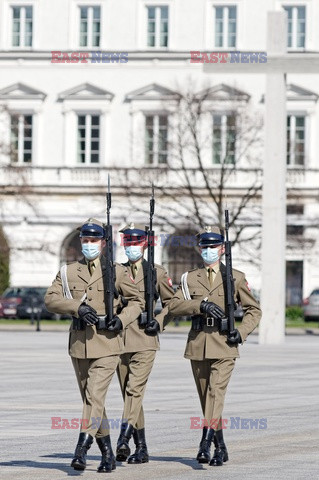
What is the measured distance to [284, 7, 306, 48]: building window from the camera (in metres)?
63.7

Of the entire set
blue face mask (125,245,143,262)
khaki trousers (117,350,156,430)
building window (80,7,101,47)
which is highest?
building window (80,7,101,47)

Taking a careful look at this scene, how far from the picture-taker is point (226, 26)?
64.4 m

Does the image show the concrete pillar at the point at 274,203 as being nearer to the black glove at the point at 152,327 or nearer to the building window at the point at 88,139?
the black glove at the point at 152,327

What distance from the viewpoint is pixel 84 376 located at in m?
12.7

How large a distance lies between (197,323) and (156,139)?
4917cm

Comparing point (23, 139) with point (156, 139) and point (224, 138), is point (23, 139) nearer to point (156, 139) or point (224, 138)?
point (156, 139)

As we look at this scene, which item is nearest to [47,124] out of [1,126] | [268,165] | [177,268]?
[1,126]

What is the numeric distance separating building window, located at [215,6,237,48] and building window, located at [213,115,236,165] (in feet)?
16.5

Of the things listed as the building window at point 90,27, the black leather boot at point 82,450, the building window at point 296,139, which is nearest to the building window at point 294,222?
the building window at point 296,139

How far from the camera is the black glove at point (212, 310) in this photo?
42.6 feet

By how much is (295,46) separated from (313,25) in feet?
3.67

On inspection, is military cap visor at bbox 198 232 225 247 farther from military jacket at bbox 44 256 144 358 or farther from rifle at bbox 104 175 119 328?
rifle at bbox 104 175 119 328

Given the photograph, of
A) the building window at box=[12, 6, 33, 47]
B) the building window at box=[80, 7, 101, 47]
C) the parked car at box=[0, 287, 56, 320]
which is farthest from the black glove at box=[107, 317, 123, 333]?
the building window at box=[12, 6, 33, 47]

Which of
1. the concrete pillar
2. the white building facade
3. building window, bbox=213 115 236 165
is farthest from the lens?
the white building facade
